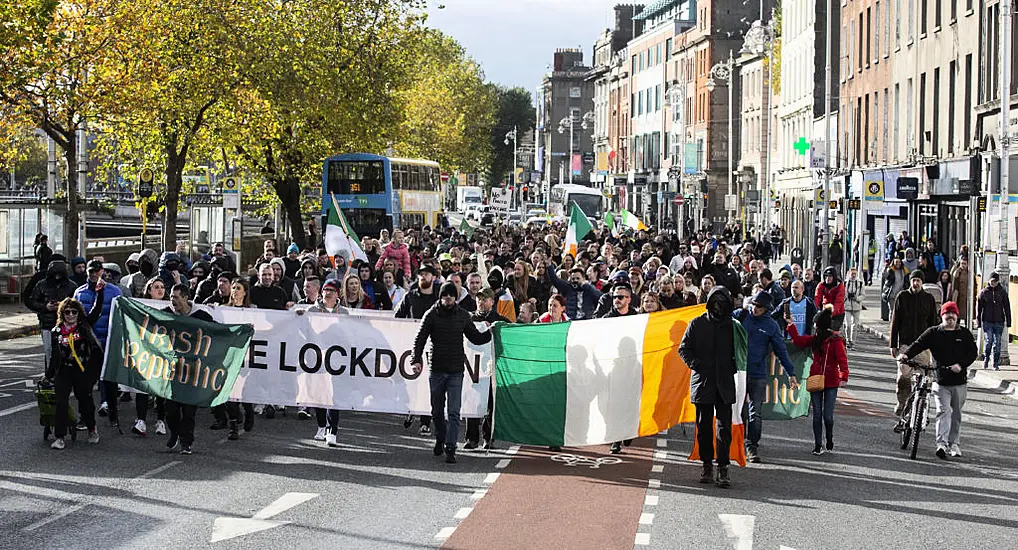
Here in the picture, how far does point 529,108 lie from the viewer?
179 metres

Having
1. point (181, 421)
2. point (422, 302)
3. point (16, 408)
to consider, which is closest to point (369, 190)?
point (16, 408)

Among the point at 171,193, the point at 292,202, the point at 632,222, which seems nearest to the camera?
the point at 171,193

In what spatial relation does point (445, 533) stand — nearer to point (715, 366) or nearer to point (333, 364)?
point (715, 366)

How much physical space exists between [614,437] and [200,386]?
13.4 feet

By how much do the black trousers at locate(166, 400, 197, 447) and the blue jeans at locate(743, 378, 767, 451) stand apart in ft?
17.2

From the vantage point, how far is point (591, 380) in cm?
1582

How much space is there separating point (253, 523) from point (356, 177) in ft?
131

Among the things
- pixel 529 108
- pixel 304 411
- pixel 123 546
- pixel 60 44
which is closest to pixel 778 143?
pixel 60 44

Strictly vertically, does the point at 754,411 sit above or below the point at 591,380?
below

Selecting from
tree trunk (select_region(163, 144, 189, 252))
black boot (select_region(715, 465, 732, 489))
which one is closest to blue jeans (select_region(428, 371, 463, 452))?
black boot (select_region(715, 465, 732, 489))

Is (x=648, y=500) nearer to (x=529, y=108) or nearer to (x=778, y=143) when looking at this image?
(x=778, y=143)

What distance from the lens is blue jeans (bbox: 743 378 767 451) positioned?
51.6 feet

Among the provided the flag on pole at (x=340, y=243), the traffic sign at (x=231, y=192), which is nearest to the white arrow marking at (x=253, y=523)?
the flag on pole at (x=340, y=243)

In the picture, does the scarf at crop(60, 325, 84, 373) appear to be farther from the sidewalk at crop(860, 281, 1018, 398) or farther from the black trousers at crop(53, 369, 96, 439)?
the sidewalk at crop(860, 281, 1018, 398)
